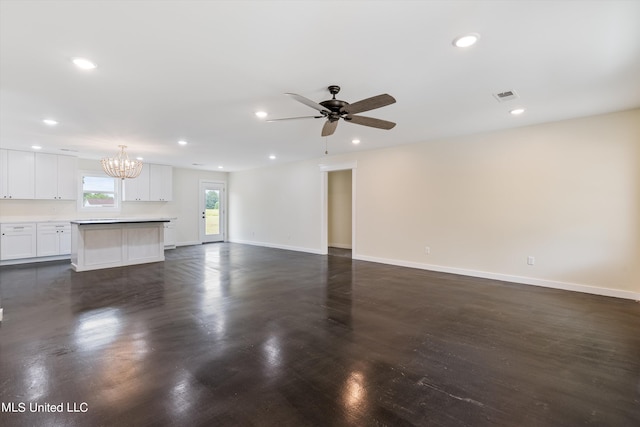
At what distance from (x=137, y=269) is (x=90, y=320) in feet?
9.37

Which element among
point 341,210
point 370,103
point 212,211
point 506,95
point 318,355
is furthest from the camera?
point 212,211

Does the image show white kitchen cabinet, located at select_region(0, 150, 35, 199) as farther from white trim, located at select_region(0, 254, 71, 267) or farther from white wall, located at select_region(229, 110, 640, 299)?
white wall, located at select_region(229, 110, 640, 299)

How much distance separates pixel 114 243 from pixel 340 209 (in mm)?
5650

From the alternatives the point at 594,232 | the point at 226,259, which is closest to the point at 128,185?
the point at 226,259

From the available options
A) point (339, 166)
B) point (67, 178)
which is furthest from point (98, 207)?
point (339, 166)

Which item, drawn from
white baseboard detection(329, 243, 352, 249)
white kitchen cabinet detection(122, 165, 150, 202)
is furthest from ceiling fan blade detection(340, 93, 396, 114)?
white kitchen cabinet detection(122, 165, 150, 202)

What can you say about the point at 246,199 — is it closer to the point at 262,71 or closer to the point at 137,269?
the point at 137,269

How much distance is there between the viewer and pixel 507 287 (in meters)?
4.59

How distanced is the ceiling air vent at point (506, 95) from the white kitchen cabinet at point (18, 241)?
29.9 ft

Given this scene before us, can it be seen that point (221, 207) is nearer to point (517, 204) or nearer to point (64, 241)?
point (64, 241)

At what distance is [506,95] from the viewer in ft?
11.2

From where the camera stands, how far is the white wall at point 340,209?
8742 millimetres

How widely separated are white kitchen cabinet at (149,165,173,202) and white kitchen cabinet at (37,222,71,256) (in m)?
2.15

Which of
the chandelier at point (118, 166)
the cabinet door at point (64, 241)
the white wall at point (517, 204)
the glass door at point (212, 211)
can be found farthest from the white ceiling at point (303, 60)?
the glass door at point (212, 211)
